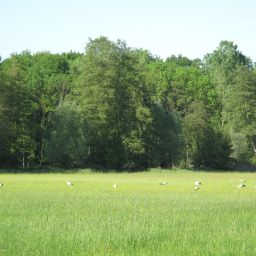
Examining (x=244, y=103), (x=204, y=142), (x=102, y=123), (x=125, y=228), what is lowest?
(x=125, y=228)

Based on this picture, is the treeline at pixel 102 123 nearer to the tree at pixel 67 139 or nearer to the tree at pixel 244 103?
the tree at pixel 67 139

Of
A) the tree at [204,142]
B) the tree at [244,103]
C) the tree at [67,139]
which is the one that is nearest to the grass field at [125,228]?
the tree at [67,139]

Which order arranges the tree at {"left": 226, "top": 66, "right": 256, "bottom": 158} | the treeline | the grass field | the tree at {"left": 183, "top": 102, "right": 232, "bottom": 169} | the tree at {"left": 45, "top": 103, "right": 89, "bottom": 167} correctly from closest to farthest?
the grass field, the tree at {"left": 45, "top": 103, "right": 89, "bottom": 167}, the treeline, the tree at {"left": 183, "top": 102, "right": 232, "bottom": 169}, the tree at {"left": 226, "top": 66, "right": 256, "bottom": 158}

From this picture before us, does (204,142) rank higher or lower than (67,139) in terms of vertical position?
higher

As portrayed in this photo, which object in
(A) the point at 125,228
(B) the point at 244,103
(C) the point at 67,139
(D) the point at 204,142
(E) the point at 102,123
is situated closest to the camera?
(A) the point at 125,228

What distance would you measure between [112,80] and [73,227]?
56836 millimetres

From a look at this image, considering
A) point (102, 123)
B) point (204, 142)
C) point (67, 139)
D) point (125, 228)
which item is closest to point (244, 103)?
point (204, 142)

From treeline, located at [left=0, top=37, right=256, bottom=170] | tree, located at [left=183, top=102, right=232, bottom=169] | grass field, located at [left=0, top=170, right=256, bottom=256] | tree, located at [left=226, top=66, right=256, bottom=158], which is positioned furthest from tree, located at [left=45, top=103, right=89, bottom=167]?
grass field, located at [left=0, top=170, right=256, bottom=256]

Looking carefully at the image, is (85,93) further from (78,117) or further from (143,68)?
(143,68)

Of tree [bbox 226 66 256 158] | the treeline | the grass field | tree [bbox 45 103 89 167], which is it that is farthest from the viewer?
tree [bbox 226 66 256 158]

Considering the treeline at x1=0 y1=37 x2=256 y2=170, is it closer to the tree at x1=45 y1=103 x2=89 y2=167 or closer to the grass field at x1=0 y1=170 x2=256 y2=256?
the tree at x1=45 y1=103 x2=89 y2=167

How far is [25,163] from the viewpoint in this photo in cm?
7150

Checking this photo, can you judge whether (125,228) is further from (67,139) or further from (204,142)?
(204,142)

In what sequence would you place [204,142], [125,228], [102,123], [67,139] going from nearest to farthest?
[125,228], [67,139], [102,123], [204,142]
